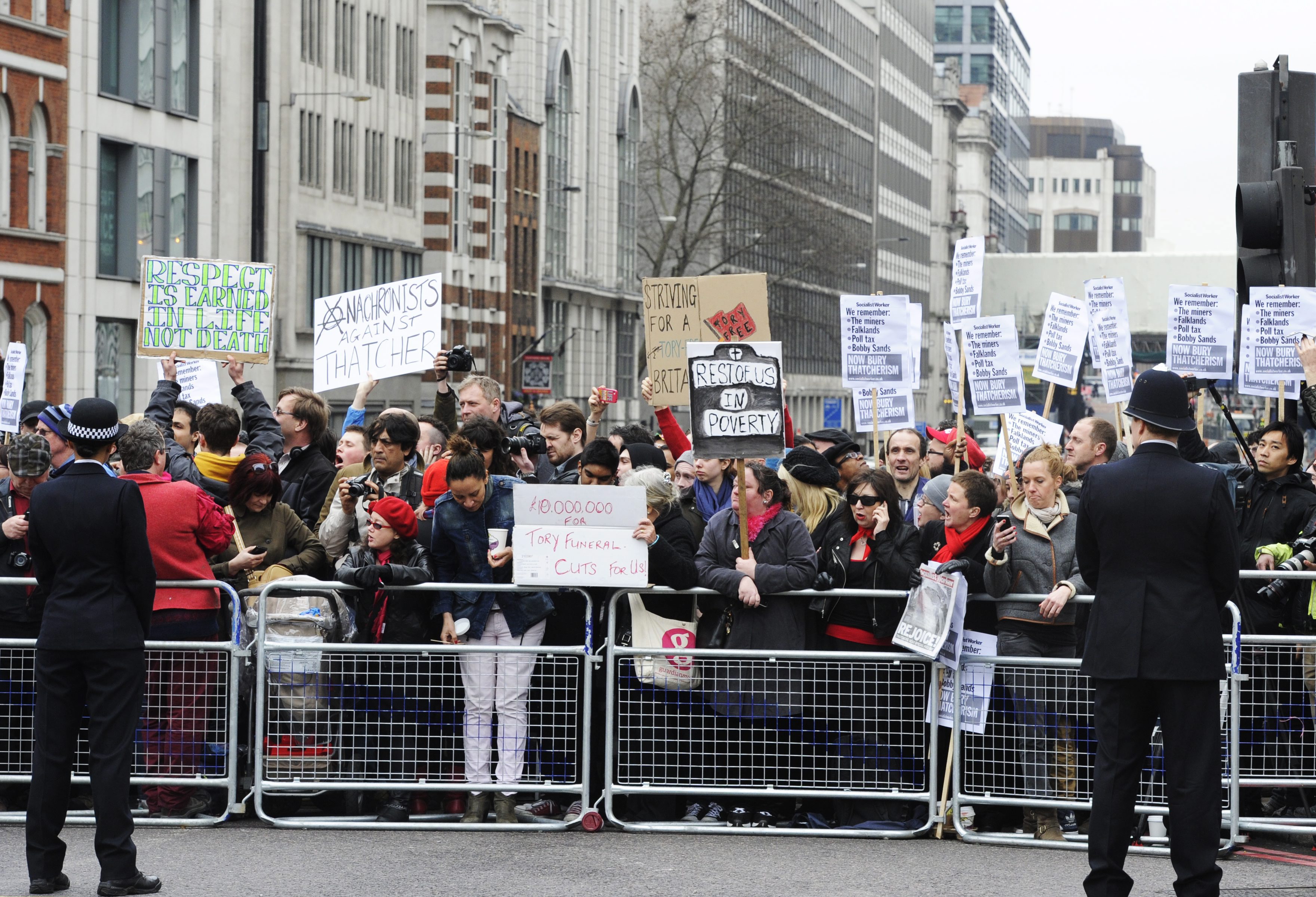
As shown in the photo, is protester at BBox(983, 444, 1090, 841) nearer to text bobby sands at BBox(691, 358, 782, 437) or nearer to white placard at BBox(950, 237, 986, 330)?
text bobby sands at BBox(691, 358, 782, 437)

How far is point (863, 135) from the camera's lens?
114 metres

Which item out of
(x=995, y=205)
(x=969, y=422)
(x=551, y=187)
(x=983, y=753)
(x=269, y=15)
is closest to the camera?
(x=983, y=753)

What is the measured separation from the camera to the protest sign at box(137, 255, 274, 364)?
13.1 metres

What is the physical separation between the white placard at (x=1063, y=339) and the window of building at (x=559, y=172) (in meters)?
58.0

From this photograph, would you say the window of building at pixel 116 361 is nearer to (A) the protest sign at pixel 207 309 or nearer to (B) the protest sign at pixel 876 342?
(B) the protest sign at pixel 876 342

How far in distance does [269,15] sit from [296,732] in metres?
41.1

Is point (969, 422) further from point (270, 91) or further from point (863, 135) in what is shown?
point (270, 91)

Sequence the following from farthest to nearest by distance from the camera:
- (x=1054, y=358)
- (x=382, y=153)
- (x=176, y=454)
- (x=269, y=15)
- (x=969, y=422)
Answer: (x=969, y=422) → (x=382, y=153) → (x=269, y=15) → (x=1054, y=358) → (x=176, y=454)

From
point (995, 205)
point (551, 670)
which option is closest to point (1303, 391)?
point (551, 670)

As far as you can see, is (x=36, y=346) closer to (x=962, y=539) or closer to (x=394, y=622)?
(x=394, y=622)

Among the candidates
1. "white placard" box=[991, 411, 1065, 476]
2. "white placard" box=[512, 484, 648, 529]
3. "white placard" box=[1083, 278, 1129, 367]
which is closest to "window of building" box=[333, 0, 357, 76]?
"white placard" box=[1083, 278, 1129, 367]

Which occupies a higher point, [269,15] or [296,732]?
[269,15]

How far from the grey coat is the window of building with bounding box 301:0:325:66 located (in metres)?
44.3

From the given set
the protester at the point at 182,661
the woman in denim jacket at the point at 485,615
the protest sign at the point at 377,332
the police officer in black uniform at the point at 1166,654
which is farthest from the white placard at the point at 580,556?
the protest sign at the point at 377,332
